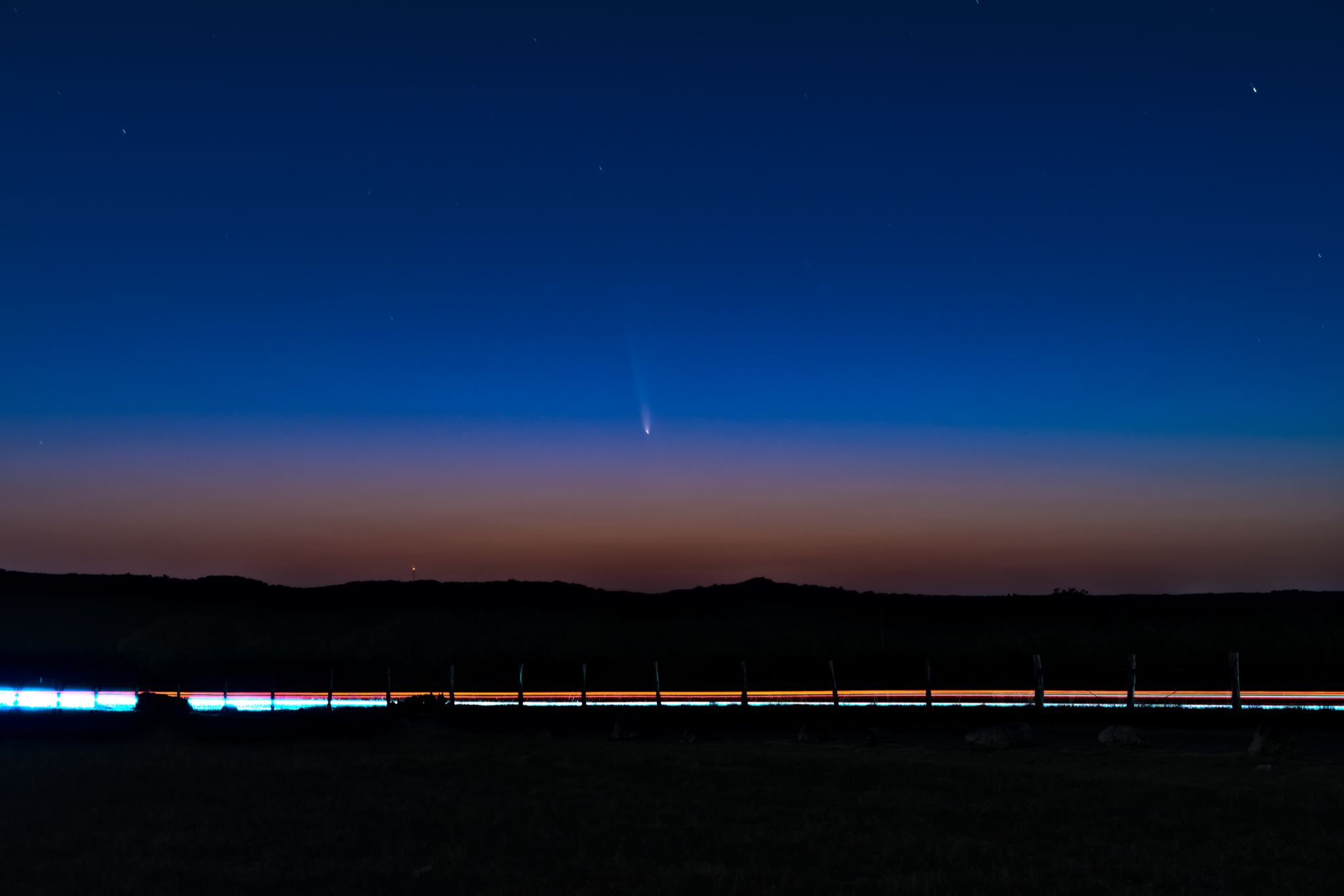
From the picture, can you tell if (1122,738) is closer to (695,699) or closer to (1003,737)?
(1003,737)

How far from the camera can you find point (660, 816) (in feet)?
51.5

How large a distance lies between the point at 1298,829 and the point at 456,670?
52412 millimetres

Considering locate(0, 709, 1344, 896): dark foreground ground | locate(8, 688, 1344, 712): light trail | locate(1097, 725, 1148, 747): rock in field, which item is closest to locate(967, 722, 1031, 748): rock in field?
locate(0, 709, 1344, 896): dark foreground ground

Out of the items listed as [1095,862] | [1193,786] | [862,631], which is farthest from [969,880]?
[862,631]

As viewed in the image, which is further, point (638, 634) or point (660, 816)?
point (638, 634)

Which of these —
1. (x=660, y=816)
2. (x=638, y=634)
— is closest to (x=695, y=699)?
(x=660, y=816)

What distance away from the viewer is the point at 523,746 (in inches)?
997

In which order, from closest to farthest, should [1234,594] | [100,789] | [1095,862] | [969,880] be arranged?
1. [969,880]
2. [1095,862]
3. [100,789]
4. [1234,594]

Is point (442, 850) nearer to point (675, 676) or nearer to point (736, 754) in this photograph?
point (736, 754)

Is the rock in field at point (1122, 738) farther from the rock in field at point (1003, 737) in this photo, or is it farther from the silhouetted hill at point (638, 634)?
the silhouetted hill at point (638, 634)

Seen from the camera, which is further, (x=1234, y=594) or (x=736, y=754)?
(x=1234, y=594)

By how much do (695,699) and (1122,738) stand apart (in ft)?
75.6

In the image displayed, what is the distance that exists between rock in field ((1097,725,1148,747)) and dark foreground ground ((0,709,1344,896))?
49cm

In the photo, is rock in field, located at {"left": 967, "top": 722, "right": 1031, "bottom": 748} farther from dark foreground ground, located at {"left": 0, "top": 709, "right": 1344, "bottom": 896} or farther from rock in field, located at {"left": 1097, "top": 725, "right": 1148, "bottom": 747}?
rock in field, located at {"left": 1097, "top": 725, "right": 1148, "bottom": 747}
